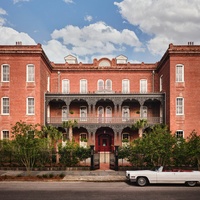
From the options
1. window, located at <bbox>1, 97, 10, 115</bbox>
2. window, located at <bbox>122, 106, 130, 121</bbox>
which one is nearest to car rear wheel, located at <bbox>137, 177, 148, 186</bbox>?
window, located at <bbox>1, 97, 10, 115</bbox>

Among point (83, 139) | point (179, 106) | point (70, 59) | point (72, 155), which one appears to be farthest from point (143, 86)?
point (72, 155)

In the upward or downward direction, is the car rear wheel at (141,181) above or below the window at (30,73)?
below

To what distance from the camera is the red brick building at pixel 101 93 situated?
96.6 ft

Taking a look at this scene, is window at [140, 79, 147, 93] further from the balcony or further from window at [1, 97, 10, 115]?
window at [1, 97, 10, 115]

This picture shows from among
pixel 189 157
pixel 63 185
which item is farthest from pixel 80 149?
pixel 189 157

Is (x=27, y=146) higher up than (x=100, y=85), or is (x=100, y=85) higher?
(x=100, y=85)

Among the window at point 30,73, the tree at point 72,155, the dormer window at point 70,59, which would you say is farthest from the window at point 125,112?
the tree at point 72,155

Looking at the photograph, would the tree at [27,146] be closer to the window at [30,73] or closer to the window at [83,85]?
the window at [30,73]

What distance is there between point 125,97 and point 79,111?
21.1 feet

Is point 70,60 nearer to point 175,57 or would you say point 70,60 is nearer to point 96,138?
point 96,138

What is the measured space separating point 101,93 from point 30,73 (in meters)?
8.68

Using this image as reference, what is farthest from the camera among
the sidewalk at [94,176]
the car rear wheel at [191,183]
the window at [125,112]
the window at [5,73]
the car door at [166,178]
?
the window at [125,112]

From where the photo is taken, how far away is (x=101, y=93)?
1300 inches

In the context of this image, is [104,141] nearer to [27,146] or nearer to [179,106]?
[179,106]
